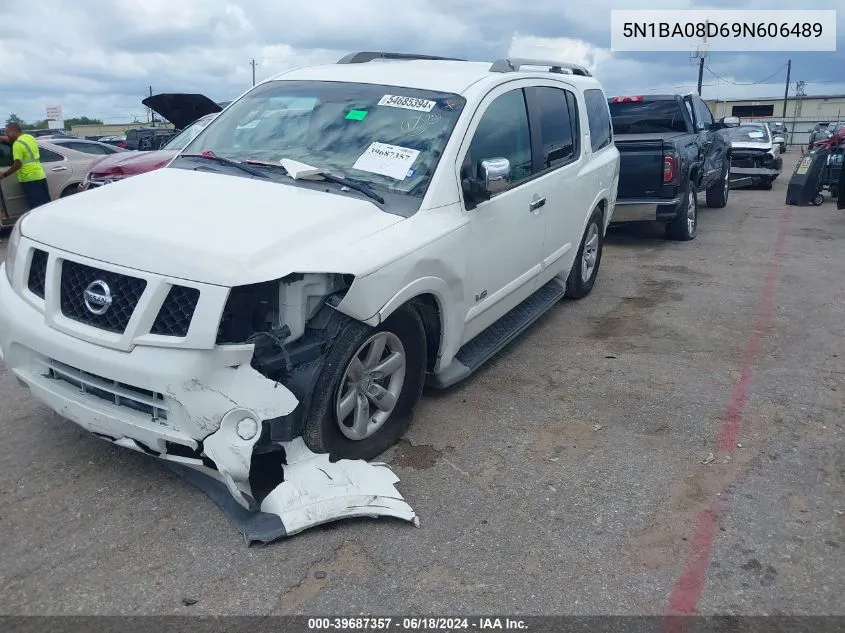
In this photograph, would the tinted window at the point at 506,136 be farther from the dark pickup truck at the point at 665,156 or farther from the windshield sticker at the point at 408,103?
the dark pickup truck at the point at 665,156

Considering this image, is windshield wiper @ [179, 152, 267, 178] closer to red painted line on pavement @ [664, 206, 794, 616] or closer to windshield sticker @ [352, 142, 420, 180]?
windshield sticker @ [352, 142, 420, 180]

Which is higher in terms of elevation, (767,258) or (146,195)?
(146,195)

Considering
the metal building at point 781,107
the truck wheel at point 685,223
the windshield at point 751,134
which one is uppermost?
the truck wheel at point 685,223

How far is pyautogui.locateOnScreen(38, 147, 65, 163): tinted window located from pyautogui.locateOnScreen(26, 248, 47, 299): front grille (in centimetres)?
978

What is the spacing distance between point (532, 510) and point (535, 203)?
2.33 m

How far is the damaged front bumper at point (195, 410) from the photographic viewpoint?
2979mm

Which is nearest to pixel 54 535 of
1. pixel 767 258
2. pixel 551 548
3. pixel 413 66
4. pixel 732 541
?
pixel 551 548

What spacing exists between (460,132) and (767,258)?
20.7 ft

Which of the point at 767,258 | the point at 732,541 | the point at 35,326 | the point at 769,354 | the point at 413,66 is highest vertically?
the point at 413,66

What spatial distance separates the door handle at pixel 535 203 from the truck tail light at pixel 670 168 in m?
4.53

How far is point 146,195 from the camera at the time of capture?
12.3 ft

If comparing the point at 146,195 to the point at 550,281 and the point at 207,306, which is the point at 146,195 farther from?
the point at 550,281

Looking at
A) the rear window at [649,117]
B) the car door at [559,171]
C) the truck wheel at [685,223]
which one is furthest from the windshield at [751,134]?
the car door at [559,171]

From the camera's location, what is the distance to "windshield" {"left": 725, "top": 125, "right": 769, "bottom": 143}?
17.1 metres
